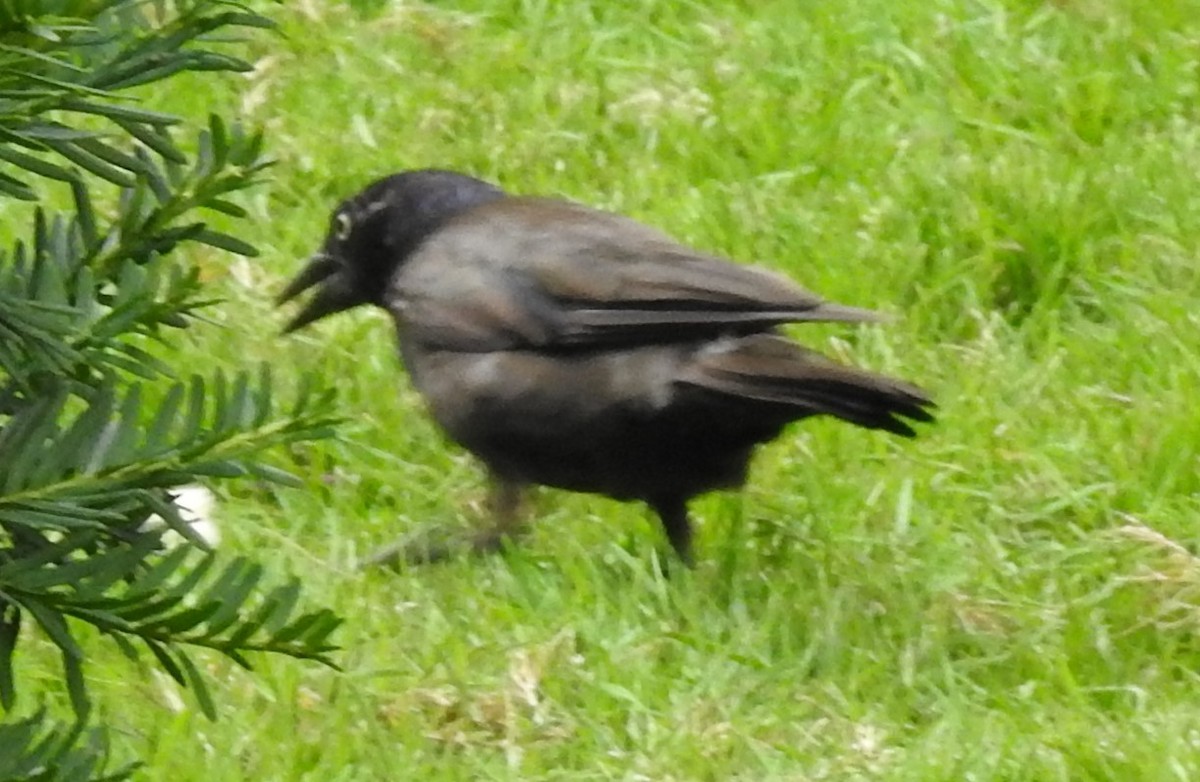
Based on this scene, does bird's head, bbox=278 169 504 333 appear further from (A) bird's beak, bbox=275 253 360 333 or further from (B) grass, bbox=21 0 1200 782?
(B) grass, bbox=21 0 1200 782

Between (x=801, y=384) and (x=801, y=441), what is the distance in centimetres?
73

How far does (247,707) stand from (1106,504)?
158cm

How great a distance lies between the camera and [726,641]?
3588mm

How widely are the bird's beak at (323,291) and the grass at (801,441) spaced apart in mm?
124

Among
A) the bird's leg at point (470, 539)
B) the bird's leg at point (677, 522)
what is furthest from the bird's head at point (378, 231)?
the bird's leg at point (677, 522)

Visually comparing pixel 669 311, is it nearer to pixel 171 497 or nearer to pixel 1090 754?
pixel 1090 754

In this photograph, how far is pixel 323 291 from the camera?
14.8ft

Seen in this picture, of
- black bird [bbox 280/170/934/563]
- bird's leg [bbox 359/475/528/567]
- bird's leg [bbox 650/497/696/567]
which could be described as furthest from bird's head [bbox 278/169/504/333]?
bird's leg [bbox 650/497/696/567]

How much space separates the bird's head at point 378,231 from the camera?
4.41 m

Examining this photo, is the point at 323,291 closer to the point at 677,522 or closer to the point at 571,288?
the point at 571,288

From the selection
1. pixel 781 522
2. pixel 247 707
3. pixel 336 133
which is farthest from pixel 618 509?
pixel 336 133

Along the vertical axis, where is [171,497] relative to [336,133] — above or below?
above

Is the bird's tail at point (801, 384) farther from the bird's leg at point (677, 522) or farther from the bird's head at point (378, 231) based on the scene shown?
the bird's head at point (378, 231)

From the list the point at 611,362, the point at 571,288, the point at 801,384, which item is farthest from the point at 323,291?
the point at 801,384
